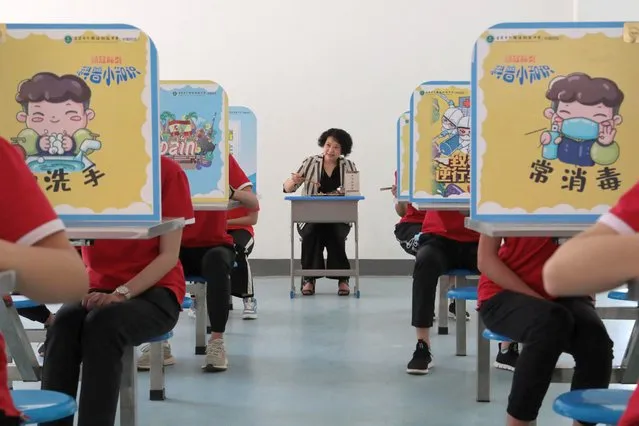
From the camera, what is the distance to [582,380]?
1944mm

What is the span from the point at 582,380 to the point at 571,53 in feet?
2.84

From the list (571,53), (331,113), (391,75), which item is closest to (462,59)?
(391,75)

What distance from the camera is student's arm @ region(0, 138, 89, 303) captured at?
1063 millimetres

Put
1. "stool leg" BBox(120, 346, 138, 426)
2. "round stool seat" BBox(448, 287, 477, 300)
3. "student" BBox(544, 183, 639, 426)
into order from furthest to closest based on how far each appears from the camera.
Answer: "round stool seat" BBox(448, 287, 477, 300), "stool leg" BBox(120, 346, 138, 426), "student" BBox(544, 183, 639, 426)

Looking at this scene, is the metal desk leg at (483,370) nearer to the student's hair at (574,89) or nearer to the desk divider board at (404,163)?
the student's hair at (574,89)

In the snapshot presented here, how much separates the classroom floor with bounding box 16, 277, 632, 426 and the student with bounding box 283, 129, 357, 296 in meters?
1.34

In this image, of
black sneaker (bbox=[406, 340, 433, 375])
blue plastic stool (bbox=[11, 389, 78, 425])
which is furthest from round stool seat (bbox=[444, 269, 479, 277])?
blue plastic stool (bbox=[11, 389, 78, 425])

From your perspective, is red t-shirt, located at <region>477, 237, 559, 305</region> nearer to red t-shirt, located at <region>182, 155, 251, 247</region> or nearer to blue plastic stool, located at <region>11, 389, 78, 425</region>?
blue plastic stool, located at <region>11, 389, 78, 425</region>

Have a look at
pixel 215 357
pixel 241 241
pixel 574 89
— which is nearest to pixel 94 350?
pixel 574 89

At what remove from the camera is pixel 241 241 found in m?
4.57

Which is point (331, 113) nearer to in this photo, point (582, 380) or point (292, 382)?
point (292, 382)

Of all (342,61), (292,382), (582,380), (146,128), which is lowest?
(292,382)

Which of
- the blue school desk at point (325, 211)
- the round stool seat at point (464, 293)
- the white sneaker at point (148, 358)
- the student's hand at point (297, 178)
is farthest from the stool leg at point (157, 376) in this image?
the student's hand at point (297, 178)

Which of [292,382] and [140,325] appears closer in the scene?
[140,325]
